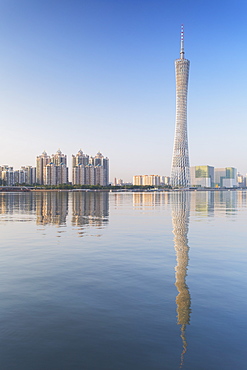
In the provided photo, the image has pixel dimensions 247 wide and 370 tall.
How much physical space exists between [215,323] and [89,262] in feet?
27.2

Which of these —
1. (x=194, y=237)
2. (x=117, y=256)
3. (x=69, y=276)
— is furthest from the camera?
(x=194, y=237)

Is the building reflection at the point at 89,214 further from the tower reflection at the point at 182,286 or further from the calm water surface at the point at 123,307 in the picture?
the calm water surface at the point at 123,307

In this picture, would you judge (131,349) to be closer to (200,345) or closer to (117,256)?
(200,345)

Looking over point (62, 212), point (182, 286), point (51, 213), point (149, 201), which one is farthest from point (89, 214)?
point (149, 201)

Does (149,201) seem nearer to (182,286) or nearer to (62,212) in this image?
(62,212)

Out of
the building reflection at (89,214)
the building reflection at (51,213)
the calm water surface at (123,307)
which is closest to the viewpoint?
the calm water surface at (123,307)

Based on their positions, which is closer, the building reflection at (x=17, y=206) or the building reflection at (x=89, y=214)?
the building reflection at (x=89, y=214)

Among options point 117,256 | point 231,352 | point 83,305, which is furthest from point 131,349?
point 117,256

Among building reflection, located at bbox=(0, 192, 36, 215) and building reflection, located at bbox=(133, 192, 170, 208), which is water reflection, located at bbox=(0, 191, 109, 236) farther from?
building reflection, located at bbox=(133, 192, 170, 208)

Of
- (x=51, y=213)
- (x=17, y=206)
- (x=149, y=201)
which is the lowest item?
(x=149, y=201)

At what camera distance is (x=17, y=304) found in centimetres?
1027

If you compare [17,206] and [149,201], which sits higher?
[17,206]

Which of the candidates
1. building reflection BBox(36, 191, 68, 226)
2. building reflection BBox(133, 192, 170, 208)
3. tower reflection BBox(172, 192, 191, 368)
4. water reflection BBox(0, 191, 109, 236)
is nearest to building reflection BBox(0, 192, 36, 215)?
water reflection BBox(0, 191, 109, 236)

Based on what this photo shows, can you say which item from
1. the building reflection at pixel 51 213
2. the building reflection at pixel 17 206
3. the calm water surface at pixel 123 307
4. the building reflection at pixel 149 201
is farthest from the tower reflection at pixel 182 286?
the building reflection at pixel 149 201
